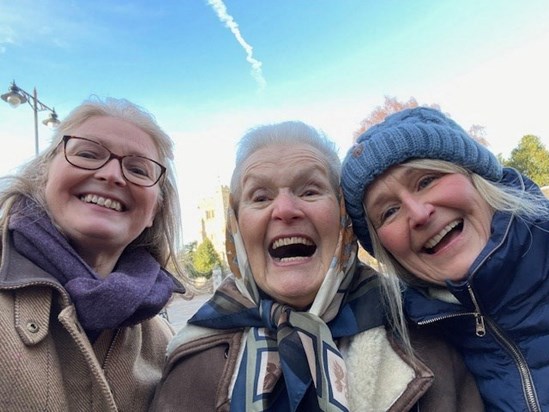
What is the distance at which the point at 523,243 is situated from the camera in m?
1.52

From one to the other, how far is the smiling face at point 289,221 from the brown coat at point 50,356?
0.81 meters

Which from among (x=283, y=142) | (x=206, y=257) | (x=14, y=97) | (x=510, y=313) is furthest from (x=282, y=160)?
(x=206, y=257)

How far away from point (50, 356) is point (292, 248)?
1155 mm

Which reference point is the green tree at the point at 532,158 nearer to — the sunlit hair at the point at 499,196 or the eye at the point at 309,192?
the sunlit hair at the point at 499,196

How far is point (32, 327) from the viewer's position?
1495mm

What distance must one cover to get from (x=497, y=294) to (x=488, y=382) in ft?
1.23

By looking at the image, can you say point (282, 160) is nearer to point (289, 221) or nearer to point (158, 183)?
point (289, 221)

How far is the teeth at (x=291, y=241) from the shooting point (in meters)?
1.91

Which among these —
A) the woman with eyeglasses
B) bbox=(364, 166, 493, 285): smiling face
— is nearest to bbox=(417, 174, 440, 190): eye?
bbox=(364, 166, 493, 285): smiling face

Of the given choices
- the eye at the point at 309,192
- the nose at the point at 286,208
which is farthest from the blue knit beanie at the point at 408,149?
the nose at the point at 286,208

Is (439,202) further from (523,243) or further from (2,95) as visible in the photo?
(2,95)

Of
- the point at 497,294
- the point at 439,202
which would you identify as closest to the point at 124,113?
the point at 439,202

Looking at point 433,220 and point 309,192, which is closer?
point 433,220

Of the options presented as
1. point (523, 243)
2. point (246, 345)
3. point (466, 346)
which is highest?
point (523, 243)
